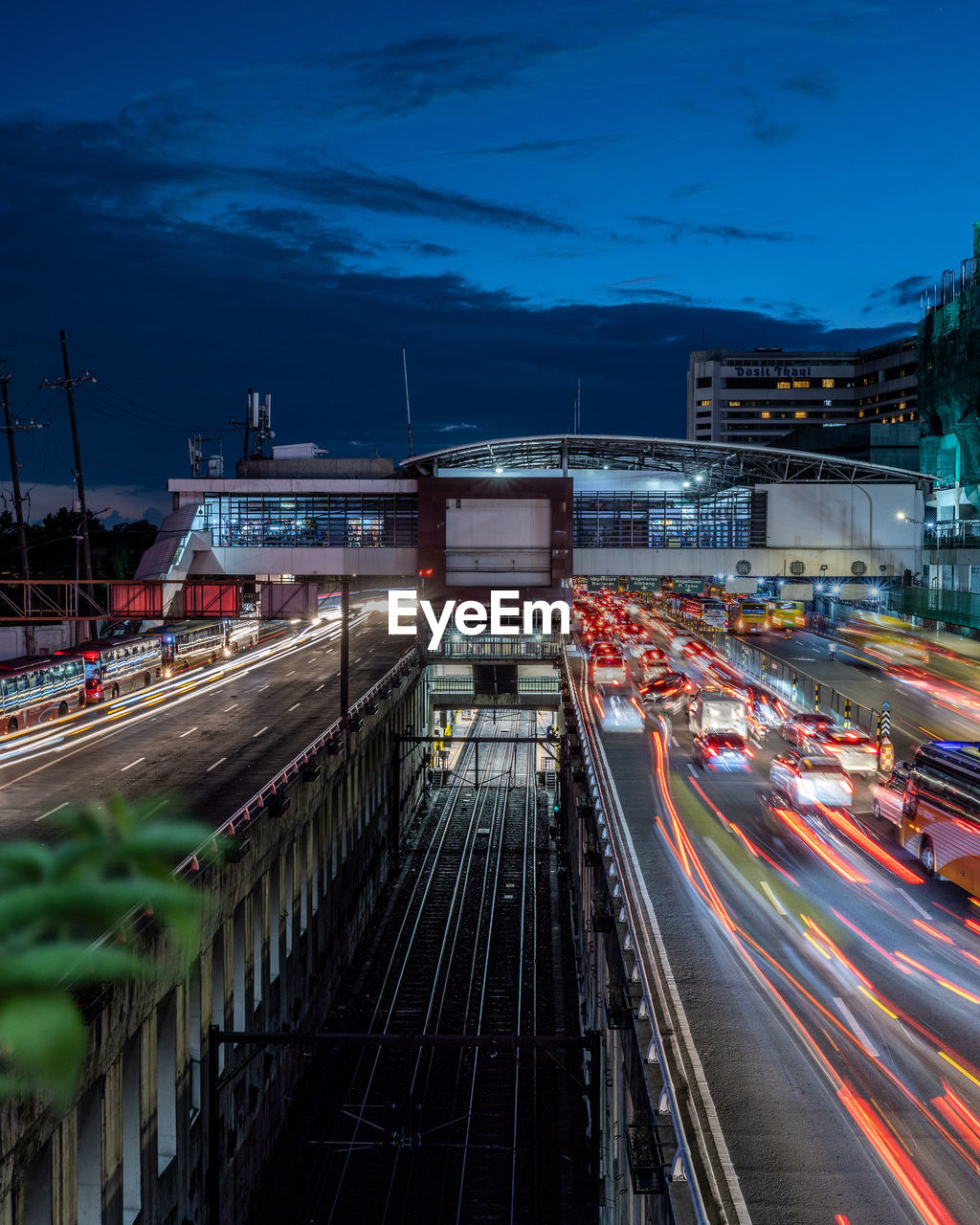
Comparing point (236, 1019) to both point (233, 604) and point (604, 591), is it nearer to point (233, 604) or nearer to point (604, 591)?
point (233, 604)

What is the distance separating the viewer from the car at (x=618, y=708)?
129ft

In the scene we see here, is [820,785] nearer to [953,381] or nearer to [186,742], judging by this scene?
[186,742]

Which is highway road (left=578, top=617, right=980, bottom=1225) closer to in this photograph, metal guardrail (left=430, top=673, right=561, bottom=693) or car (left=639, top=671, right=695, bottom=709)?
car (left=639, top=671, right=695, bottom=709)

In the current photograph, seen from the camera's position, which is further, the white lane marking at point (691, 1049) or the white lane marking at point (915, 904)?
the white lane marking at point (915, 904)

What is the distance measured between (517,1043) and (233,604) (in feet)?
69.5

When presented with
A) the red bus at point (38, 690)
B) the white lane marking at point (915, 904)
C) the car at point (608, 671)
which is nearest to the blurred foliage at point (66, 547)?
the red bus at point (38, 690)

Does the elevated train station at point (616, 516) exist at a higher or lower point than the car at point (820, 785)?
higher

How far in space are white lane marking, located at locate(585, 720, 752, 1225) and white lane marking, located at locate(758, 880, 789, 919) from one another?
2298mm

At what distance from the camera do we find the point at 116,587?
33.3 metres

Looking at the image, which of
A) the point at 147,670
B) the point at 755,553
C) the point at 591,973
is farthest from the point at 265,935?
the point at 755,553

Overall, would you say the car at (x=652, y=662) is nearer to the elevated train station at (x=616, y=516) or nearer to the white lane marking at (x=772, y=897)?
the elevated train station at (x=616, y=516)

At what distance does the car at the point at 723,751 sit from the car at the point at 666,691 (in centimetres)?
1072

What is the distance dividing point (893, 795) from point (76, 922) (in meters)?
18.5

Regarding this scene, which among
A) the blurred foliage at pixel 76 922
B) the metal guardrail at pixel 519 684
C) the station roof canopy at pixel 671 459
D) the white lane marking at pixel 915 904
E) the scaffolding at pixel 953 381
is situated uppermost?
the scaffolding at pixel 953 381
